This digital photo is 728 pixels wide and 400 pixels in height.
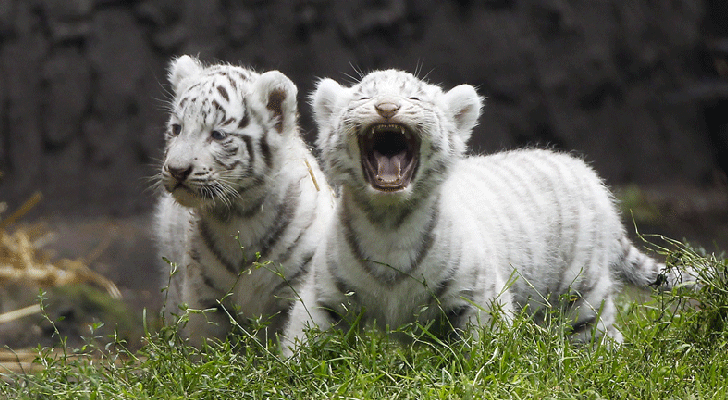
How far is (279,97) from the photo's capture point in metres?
3.68

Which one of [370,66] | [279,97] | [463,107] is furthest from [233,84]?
[370,66]

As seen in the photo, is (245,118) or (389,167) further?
(245,118)

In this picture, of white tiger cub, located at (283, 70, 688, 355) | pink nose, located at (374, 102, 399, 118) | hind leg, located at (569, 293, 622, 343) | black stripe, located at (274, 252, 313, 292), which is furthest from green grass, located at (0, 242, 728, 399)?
pink nose, located at (374, 102, 399, 118)

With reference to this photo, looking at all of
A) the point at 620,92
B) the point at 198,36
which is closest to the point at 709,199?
the point at 620,92

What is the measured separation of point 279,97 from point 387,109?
871mm

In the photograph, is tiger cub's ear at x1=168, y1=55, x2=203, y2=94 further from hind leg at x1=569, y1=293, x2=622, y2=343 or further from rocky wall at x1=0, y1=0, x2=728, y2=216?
rocky wall at x1=0, y1=0, x2=728, y2=216

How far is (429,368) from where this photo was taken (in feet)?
9.78

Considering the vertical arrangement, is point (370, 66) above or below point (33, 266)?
above

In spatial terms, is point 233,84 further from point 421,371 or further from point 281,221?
point 421,371

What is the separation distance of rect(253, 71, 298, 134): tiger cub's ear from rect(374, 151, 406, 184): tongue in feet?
2.30

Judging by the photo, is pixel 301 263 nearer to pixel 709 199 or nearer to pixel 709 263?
pixel 709 263

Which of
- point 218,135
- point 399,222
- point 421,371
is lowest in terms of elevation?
point 421,371

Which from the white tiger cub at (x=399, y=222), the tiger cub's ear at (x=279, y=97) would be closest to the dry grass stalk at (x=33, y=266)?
the tiger cub's ear at (x=279, y=97)

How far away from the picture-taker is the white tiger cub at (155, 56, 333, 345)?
347cm
